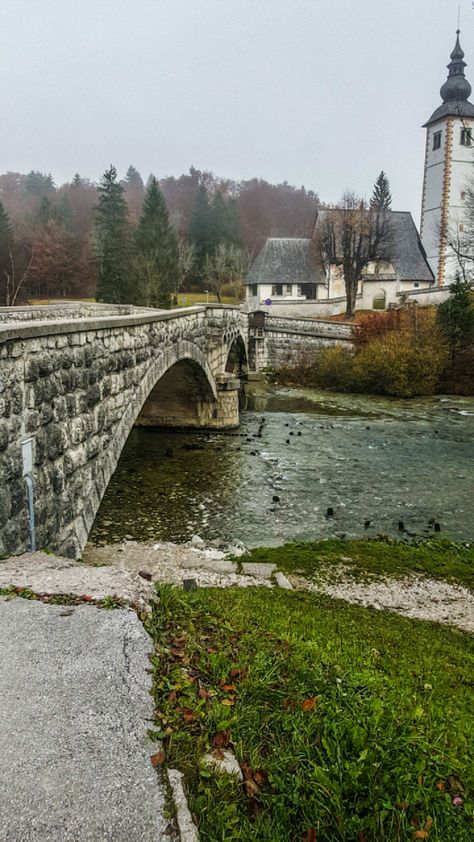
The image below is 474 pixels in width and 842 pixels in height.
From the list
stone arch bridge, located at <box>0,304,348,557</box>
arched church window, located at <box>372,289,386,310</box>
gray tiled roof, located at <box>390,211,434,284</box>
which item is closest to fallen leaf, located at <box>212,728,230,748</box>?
stone arch bridge, located at <box>0,304,348,557</box>

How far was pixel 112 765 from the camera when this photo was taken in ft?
8.28

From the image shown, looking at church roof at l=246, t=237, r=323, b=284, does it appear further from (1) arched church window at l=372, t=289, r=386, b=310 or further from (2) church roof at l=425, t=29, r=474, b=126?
(2) church roof at l=425, t=29, r=474, b=126

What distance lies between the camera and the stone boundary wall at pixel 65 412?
5.27 m

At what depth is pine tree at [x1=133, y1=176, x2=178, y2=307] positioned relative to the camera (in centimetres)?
4309

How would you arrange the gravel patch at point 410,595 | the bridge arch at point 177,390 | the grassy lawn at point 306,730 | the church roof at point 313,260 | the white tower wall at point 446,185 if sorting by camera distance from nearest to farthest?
the grassy lawn at point 306,730
the gravel patch at point 410,595
the bridge arch at point 177,390
the white tower wall at point 446,185
the church roof at point 313,260

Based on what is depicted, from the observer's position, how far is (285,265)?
5184 centimetres

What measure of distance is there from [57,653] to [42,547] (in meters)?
2.97

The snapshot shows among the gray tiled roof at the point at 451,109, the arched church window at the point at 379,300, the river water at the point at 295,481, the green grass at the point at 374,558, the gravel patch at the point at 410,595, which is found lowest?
the river water at the point at 295,481

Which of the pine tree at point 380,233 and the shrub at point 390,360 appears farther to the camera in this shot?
the pine tree at point 380,233

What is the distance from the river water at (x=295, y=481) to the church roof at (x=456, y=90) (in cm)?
3498

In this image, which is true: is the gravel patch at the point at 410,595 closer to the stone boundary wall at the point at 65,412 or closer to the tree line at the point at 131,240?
the stone boundary wall at the point at 65,412

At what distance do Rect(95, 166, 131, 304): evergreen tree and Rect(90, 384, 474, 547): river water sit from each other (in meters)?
24.5

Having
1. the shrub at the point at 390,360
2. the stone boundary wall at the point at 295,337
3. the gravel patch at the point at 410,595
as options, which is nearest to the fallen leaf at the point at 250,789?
the gravel patch at the point at 410,595

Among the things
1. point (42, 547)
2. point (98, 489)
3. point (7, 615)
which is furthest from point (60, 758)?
point (98, 489)
